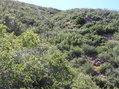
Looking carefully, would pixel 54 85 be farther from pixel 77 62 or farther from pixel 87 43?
pixel 87 43

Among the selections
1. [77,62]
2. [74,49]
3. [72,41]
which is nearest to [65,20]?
[72,41]


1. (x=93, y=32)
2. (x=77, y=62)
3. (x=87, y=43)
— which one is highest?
(x=93, y=32)

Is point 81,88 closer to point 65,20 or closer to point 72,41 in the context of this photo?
point 72,41

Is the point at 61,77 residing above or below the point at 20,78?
below

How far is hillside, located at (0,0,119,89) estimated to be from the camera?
536 centimetres

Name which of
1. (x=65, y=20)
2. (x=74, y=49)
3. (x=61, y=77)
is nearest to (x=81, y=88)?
(x=61, y=77)

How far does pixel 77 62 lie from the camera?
18.7 m

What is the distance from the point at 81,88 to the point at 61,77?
1.46 metres

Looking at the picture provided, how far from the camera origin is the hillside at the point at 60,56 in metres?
5.36

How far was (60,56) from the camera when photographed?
402 inches

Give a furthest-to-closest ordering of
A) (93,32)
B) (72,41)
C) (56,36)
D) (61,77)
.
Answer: (93,32)
(56,36)
(72,41)
(61,77)

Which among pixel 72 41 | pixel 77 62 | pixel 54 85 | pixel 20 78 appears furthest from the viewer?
pixel 72 41

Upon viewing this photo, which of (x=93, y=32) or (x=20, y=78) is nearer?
(x=20, y=78)

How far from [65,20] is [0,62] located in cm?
3346
